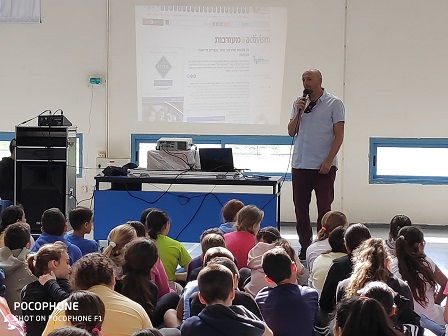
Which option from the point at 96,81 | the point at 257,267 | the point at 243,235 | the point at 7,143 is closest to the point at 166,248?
the point at 243,235

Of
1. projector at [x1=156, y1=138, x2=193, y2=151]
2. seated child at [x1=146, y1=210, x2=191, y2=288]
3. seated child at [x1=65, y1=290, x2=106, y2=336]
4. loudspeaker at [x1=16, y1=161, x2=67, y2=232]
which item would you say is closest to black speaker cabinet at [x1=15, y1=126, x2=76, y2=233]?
loudspeaker at [x1=16, y1=161, x2=67, y2=232]

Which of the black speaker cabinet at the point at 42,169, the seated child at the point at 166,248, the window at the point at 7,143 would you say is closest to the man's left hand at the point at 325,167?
the seated child at the point at 166,248

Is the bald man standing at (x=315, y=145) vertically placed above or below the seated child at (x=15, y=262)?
above

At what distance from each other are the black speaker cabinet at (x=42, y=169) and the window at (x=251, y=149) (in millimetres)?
2257

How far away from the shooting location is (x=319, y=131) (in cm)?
591

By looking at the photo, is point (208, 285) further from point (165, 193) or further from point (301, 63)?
point (301, 63)

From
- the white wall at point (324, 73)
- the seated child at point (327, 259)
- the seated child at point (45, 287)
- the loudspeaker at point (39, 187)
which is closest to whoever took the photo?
the seated child at point (45, 287)

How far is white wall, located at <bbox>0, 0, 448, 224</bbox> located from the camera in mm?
8719

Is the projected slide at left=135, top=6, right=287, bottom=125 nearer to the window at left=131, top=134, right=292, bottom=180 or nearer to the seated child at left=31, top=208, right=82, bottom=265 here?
the window at left=131, top=134, right=292, bottom=180

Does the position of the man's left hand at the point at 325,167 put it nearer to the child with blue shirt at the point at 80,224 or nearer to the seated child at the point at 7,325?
the child with blue shirt at the point at 80,224

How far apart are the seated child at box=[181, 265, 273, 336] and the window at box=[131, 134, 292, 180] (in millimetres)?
6453

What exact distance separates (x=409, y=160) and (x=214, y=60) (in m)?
2.82

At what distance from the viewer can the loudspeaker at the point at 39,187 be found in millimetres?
6859

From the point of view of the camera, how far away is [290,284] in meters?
3.08
